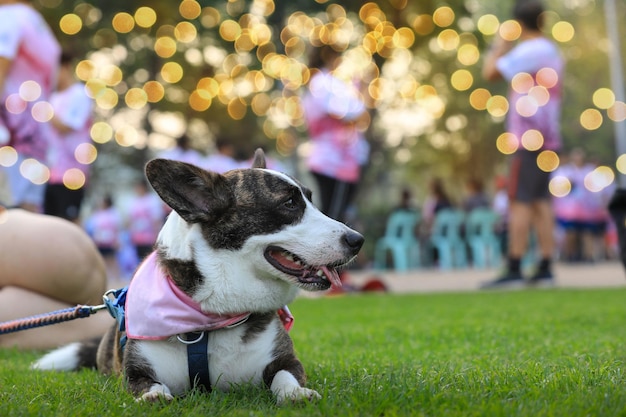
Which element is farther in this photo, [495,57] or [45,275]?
[495,57]

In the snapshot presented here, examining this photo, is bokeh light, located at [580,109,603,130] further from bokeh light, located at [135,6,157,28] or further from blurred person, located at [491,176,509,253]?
bokeh light, located at [135,6,157,28]

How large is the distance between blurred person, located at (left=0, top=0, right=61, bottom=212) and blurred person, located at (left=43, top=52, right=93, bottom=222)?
2214mm

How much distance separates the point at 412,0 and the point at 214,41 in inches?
218

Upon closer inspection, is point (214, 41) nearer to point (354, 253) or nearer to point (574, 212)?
point (574, 212)

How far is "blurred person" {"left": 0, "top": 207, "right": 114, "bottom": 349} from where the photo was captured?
4211 millimetres

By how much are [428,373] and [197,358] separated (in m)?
0.92

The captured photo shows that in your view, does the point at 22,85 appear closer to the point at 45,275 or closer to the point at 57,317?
the point at 45,275

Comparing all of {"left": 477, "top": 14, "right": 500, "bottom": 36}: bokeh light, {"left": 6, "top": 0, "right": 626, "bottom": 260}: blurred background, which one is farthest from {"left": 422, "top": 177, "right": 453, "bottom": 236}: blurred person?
{"left": 477, "top": 14, "right": 500, "bottom": 36}: bokeh light

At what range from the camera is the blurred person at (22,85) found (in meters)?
4.79

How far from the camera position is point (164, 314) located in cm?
255

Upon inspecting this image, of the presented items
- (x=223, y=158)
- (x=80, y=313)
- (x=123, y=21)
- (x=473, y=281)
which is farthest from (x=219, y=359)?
(x=123, y=21)

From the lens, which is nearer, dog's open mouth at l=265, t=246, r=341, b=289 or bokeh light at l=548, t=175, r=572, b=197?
dog's open mouth at l=265, t=246, r=341, b=289

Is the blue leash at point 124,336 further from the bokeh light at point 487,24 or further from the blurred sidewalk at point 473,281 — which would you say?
the bokeh light at point 487,24

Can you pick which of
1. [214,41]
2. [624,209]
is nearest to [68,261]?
[624,209]
